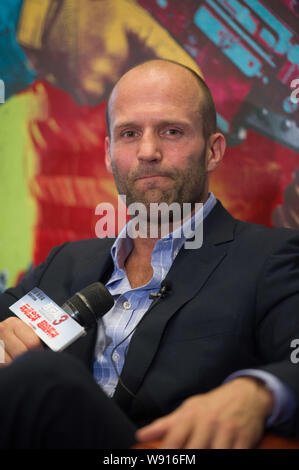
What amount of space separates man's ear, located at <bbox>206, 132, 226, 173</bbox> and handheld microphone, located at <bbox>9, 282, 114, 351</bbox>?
2.51 ft

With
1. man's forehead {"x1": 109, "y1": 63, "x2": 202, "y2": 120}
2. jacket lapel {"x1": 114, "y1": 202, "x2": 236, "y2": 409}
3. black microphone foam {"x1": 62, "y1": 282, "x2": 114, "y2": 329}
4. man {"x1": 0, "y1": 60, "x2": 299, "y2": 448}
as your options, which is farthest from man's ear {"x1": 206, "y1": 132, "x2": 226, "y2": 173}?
black microphone foam {"x1": 62, "y1": 282, "x2": 114, "y2": 329}

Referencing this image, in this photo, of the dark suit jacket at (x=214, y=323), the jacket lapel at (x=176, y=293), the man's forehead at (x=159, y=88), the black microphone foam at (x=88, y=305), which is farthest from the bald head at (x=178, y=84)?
the black microphone foam at (x=88, y=305)

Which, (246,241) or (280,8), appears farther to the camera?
(280,8)

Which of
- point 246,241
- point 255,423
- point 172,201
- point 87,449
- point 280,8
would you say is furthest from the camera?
point 280,8

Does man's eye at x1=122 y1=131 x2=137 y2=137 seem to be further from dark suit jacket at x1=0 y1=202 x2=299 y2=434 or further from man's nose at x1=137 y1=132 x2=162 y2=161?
dark suit jacket at x1=0 y1=202 x2=299 y2=434

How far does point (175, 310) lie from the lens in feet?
4.58

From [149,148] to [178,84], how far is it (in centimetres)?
28

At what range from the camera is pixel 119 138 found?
1769 mm

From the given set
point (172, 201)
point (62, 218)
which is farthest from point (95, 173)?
point (172, 201)

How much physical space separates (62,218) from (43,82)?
68 cm

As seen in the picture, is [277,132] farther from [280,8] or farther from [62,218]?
[62,218]

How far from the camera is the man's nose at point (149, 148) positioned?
1632 mm

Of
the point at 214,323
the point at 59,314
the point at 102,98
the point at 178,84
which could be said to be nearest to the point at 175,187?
the point at 178,84
